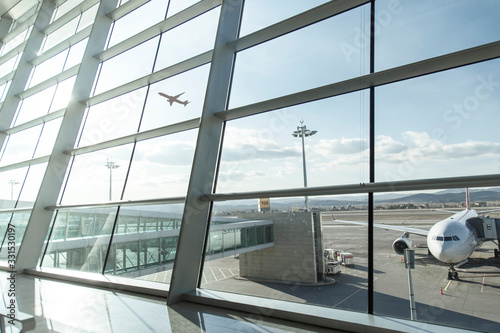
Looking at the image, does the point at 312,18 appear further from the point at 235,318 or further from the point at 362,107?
the point at 235,318

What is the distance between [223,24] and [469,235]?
4514 millimetres

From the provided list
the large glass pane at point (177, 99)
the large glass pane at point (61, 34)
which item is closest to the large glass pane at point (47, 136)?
the large glass pane at point (61, 34)

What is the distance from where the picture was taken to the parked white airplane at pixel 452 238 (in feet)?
9.18

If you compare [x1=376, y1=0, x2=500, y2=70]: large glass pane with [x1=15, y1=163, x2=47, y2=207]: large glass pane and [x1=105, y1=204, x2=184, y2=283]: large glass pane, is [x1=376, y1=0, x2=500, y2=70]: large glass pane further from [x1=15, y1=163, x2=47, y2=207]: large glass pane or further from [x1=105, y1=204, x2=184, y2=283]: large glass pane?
[x1=15, y1=163, x2=47, y2=207]: large glass pane

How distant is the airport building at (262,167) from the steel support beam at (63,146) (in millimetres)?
44

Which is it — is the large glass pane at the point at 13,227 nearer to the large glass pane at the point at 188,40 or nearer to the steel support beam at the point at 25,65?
the steel support beam at the point at 25,65

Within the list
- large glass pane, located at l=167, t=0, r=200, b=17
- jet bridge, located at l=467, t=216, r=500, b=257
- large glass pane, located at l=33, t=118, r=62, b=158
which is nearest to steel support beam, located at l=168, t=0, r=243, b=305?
large glass pane, located at l=167, t=0, r=200, b=17

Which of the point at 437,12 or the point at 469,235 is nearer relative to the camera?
the point at 469,235

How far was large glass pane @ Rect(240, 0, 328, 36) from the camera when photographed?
17.1 ft

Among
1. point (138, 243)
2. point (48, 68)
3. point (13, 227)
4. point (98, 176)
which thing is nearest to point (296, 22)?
point (138, 243)

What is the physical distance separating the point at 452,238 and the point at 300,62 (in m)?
3.32

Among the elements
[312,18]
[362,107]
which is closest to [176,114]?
[312,18]

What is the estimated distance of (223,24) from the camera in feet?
16.6

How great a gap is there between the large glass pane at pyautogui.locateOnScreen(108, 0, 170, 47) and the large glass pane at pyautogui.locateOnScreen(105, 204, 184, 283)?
4.54 meters
